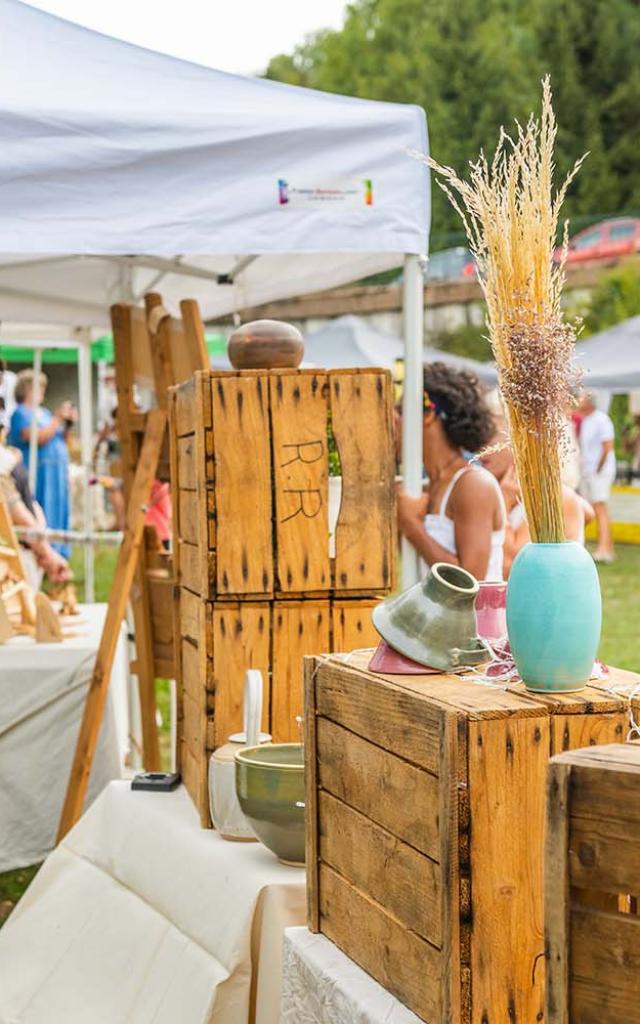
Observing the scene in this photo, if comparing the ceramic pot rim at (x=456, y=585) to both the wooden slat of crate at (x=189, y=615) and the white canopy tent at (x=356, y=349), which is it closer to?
the wooden slat of crate at (x=189, y=615)

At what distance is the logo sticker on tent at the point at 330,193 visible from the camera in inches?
117

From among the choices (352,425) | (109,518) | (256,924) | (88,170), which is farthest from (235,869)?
(109,518)

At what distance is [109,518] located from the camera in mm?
15961

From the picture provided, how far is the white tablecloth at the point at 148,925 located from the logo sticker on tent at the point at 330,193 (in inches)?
53.6

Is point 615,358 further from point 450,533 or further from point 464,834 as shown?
point 464,834

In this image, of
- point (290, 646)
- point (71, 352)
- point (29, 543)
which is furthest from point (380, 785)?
point (71, 352)

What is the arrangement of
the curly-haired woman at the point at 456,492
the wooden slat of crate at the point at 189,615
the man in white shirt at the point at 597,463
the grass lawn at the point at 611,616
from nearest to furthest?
1. the wooden slat of crate at the point at 189,615
2. the curly-haired woman at the point at 456,492
3. the grass lawn at the point at 611,616
4. the man in white shirt at the point at 597,463

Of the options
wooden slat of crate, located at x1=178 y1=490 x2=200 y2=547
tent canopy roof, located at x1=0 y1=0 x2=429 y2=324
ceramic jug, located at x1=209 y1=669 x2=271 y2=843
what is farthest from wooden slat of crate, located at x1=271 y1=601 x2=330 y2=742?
tent canopy roof, located at x1=0 y1=0 x2=429 y2=324

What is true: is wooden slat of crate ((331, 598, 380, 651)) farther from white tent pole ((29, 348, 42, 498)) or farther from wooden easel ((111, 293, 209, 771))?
white tent pole ((29, 348, 42, 498))

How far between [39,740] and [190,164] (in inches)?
71.0

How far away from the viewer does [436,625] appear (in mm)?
1673

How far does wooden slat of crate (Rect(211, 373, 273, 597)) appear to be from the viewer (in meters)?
2.30

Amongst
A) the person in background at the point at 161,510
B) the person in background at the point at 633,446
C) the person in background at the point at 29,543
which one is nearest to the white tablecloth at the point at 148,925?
the person in background at the point at 29,543

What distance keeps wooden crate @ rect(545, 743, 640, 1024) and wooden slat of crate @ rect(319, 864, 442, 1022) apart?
0.41 metres
